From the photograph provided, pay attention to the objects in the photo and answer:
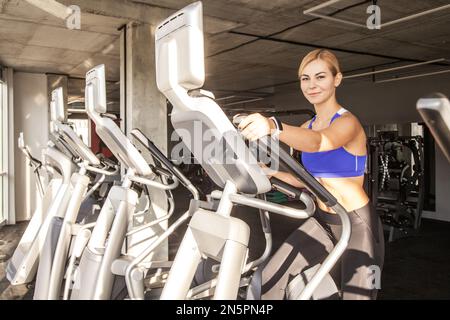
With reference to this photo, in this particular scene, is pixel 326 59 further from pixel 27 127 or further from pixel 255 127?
pixel 27 127

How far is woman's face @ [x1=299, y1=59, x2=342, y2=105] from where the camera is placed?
1.58 m

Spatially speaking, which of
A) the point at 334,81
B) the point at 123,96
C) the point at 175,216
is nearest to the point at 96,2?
the point at 123,96

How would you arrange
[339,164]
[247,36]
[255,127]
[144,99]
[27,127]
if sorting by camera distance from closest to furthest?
[255,127] < [339,164] < [144,99] < [247,36] < [27,127]

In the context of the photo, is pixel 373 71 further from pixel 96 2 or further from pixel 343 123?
pixel 343 123

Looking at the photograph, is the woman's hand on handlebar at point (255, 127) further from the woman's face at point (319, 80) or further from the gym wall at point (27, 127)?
the gym wall at point (27, 127)

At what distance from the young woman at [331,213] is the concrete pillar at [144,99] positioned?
6.91ft

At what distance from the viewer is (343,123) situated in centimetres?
142

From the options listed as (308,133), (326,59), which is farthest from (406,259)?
(308,133)

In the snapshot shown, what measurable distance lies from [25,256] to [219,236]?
2.39 meters

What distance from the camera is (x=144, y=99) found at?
370cm

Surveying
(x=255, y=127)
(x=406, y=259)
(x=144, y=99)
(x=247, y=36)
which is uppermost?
(x=247, y=36)

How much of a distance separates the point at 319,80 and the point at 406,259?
302cm

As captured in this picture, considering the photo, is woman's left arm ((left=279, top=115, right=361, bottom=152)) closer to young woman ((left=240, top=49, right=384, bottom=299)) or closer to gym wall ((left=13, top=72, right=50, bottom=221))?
young woman ((left=240, top=49, right=384, bottom=299))

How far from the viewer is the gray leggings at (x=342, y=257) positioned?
1477 mm
